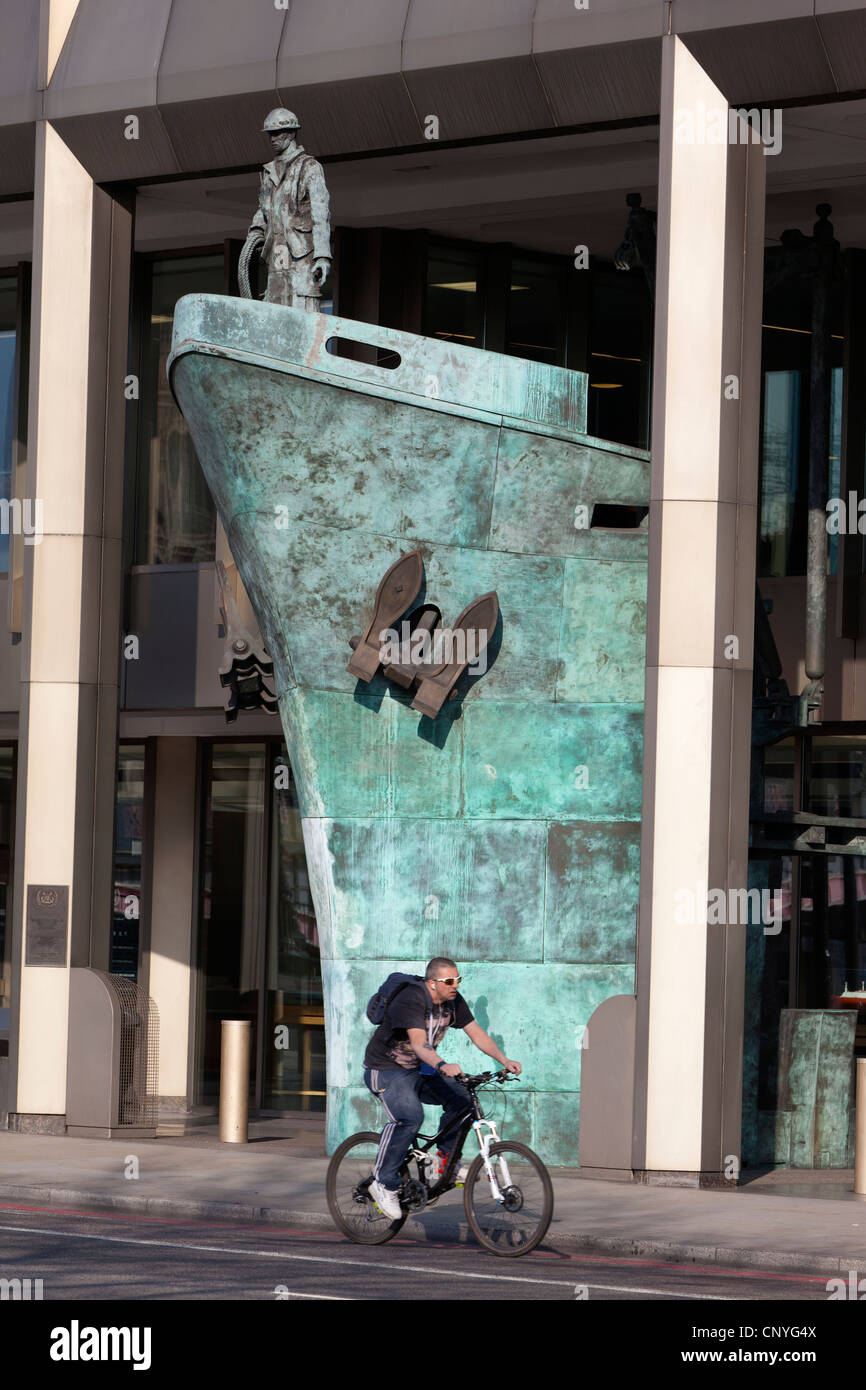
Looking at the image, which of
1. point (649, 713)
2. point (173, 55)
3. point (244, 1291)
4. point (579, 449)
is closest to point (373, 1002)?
point (244, 1291)

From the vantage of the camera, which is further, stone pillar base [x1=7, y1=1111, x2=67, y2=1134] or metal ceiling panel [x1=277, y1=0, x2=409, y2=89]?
stone pillar base [x1=7, y1=1111, x2=67, y2=1134]

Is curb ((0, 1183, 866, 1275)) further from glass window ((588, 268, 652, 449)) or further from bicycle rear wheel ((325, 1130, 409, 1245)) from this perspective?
glass window ((588, 268, 652, 449))

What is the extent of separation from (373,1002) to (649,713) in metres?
4.45

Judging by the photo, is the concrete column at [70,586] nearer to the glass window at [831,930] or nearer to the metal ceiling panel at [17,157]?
the metal ceiling panel at [17,157]

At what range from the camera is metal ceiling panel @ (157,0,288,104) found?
63.8 feet

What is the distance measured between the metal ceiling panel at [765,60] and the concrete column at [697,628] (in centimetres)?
14

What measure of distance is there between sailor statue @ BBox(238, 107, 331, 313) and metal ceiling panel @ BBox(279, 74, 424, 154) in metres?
1.05

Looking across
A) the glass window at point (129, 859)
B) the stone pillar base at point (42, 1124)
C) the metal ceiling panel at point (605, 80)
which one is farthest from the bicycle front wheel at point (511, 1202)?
the glass window at point (129, 859)

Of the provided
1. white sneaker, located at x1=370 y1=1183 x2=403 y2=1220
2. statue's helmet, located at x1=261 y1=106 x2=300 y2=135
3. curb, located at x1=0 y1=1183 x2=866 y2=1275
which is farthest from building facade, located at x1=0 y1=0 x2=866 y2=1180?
white sneaker, located at x1=370 y1=1183 x2=403 y2=1220

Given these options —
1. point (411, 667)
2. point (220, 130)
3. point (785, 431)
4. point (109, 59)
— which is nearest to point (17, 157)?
point (109, 59)

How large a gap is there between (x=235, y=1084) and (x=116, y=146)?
8.42 metres

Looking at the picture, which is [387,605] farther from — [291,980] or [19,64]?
[291,980]

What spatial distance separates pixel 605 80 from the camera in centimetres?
1809

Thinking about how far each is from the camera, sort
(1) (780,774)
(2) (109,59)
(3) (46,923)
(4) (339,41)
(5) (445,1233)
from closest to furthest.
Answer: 1. (5) (445,1233)
2. (4) (339,41)
3. (3) (46,923)
4. (2) (109,59)
5. (1) (780,774)
